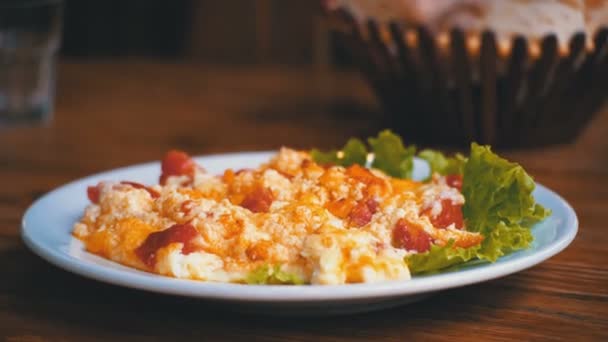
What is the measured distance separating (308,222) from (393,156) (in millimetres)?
497

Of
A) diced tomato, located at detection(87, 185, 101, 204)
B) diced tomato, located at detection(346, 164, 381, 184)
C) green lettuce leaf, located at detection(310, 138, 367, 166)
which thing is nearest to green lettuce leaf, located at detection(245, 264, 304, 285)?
diced tomato, located at detection(346, 164, 381, 184)

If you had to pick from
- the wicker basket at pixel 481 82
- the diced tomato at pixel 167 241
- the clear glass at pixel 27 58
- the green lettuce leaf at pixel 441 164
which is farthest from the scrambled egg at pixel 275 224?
the clear glass at pixel 27 58

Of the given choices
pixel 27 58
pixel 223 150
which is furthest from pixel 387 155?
pixel 27 58

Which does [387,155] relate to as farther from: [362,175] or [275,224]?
[275,224]

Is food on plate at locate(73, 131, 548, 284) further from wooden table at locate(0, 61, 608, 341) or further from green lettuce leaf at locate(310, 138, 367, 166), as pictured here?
green lettuce leaf at locate(310, 138, 367, 166)

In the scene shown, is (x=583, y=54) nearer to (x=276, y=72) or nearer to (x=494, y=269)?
(x=494, y=269)

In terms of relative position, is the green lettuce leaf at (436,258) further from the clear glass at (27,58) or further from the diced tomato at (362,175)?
the clear glass at (27,58)

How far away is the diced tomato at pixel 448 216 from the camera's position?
121 cm

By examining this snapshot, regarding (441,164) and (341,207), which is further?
(441,164)

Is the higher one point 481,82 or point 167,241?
point 481,82

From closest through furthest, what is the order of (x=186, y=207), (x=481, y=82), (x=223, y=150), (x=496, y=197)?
(x=186, y=207) → (x=496, y=197) → (x=481, y=82) → (x=223, y=150)

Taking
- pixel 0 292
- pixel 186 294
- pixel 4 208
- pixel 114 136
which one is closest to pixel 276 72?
pixel 114 136

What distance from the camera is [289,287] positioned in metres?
0.98

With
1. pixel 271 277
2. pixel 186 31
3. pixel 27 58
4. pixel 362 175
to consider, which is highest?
pixel 186 31
